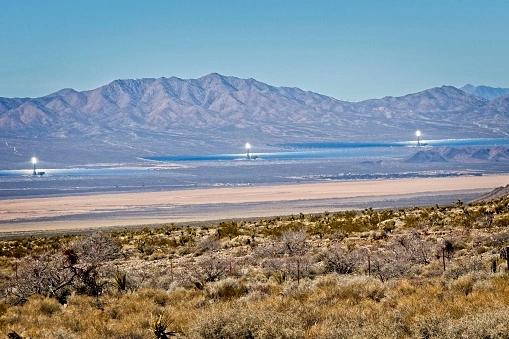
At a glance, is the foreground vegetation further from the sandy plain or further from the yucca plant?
the sandy plain

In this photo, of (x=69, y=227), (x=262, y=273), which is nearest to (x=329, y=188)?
(x=69, y=227)

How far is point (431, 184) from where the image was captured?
94.6 m

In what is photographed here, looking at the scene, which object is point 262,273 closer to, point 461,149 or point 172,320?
point 172,320

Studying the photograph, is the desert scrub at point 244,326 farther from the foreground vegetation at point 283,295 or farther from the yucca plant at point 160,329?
the yucca plant at point 160,329

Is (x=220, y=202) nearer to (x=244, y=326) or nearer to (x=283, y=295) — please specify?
(x=283, y=295)

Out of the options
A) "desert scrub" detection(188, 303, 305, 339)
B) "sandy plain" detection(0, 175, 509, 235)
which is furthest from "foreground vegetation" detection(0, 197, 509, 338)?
"sandy plain" detection(0, 175, 509, 235)

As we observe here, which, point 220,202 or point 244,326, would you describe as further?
point 220,202

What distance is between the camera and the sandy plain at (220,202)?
2438 inches

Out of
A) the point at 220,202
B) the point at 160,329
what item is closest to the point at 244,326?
the point at 160,329

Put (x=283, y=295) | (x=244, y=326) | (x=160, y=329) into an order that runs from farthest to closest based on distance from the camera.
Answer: (x=283, y=295), (x=160, y=329), (x=244, y=326)

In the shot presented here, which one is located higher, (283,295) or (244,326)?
(244,326)

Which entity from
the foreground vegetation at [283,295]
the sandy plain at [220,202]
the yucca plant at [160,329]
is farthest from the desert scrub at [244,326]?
the sandy plain at [220,202]

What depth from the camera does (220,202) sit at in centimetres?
7719

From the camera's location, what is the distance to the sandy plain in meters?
61.9
